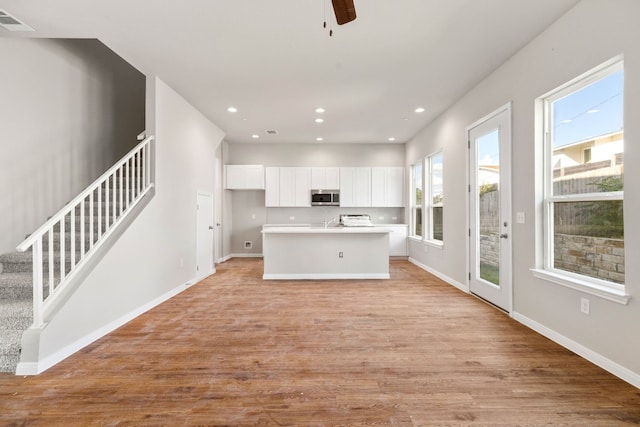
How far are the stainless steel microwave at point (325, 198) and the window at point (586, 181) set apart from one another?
4955 millimetres

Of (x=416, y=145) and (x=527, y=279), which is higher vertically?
(x=416, y=145)

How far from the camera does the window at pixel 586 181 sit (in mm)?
2287

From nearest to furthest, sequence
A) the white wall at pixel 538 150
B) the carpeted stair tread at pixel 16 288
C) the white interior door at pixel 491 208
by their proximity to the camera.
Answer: the white wall at pixel 538 150 → the carpeted stair tread at pixel 16 288 → the white interior door at pixel 491 208

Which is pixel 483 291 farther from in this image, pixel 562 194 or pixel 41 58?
pixel 41 58

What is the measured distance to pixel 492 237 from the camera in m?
3.78

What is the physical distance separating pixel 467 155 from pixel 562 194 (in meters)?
1.67

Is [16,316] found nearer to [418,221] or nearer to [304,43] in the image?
[304,43]

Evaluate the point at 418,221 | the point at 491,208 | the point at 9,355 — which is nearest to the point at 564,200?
the point at 491,208

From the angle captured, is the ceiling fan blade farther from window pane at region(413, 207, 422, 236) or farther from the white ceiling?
window pane at region(413, 207, 422, 236)

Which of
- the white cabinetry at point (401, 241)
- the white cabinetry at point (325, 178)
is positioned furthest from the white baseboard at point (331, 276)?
the white cabinetry at point (325, 178)

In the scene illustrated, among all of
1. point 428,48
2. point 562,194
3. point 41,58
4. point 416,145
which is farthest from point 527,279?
point 41,58

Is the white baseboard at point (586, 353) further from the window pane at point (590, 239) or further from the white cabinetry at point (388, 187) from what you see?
the white cabinetry at point (388, 187)

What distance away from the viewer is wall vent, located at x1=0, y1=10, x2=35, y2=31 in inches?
106

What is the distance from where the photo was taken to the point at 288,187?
295 inches
